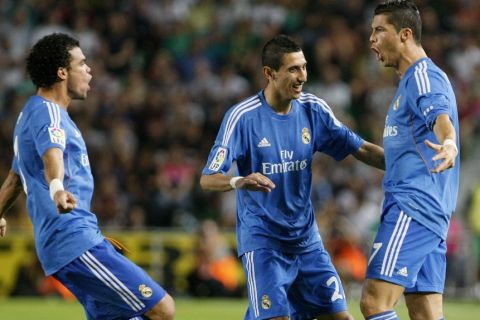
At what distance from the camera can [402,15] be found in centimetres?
736

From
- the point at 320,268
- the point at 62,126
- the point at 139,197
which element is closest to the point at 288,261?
the point at 320,268

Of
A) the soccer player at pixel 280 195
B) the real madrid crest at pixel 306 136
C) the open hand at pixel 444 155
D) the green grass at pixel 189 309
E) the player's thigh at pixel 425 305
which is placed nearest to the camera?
the open hand at pixel 444 155

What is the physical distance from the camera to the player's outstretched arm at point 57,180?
6660mm

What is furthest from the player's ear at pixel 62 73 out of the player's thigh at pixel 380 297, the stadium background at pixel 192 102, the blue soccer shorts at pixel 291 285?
the stadium background at pixel 192 102

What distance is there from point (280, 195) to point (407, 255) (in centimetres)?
119

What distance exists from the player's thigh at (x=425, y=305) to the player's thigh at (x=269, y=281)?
898mm

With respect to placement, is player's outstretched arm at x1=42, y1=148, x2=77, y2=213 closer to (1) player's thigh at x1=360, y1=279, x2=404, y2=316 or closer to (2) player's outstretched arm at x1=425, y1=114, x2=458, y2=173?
(1) player's thigh at x1=360, y1=279, x2=404, y2=316

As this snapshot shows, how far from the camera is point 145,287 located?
7375mm

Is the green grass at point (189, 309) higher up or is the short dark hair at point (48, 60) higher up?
the short dark hair at point (48, 60)

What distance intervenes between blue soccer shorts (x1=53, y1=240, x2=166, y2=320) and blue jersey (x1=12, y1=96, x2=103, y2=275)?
0.07 m

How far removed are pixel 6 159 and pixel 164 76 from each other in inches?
123

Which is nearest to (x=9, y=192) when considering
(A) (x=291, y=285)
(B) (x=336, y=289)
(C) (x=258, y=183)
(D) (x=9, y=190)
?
(D) (x=9, y=190)

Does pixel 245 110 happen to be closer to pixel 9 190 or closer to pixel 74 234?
pixel 74 234

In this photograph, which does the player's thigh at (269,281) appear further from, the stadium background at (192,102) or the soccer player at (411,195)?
the stadium background at (192,102)
